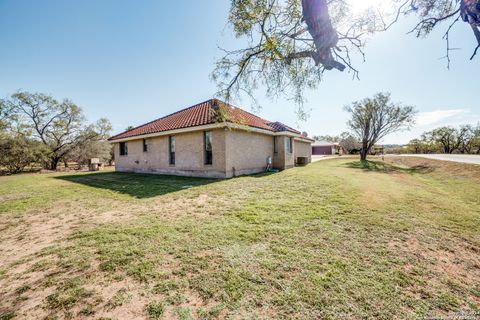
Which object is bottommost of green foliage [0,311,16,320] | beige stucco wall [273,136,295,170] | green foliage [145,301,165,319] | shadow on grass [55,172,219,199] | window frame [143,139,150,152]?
green foliage [145,301,165,319]

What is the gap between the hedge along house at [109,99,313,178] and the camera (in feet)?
39.8

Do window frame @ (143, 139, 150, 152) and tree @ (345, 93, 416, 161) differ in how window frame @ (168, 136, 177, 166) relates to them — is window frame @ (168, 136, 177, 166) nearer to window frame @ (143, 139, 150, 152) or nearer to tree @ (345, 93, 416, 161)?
window frame @ (143, 139, 150, 152)

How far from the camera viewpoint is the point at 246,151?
13.8m

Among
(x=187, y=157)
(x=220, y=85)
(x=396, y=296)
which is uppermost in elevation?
(x=220, y=85)

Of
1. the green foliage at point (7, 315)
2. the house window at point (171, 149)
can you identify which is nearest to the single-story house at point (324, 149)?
the house window at point (171, 149)

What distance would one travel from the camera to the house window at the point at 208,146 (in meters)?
12.7

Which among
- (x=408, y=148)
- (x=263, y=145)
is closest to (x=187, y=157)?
(x=263, y=145)

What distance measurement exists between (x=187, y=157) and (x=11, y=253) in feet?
33.2

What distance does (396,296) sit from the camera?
252 centimetres

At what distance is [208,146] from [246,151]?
272 cm

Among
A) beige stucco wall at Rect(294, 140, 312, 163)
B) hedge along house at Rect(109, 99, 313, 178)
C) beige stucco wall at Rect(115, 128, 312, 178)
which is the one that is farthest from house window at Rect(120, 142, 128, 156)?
beige stucco wall at Rect(294, 140, 312, 163)

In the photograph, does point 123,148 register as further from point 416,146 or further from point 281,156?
point 416,146

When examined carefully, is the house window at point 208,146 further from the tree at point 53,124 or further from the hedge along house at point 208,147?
the tree at point 53,124

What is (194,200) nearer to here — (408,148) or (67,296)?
(67,296)
